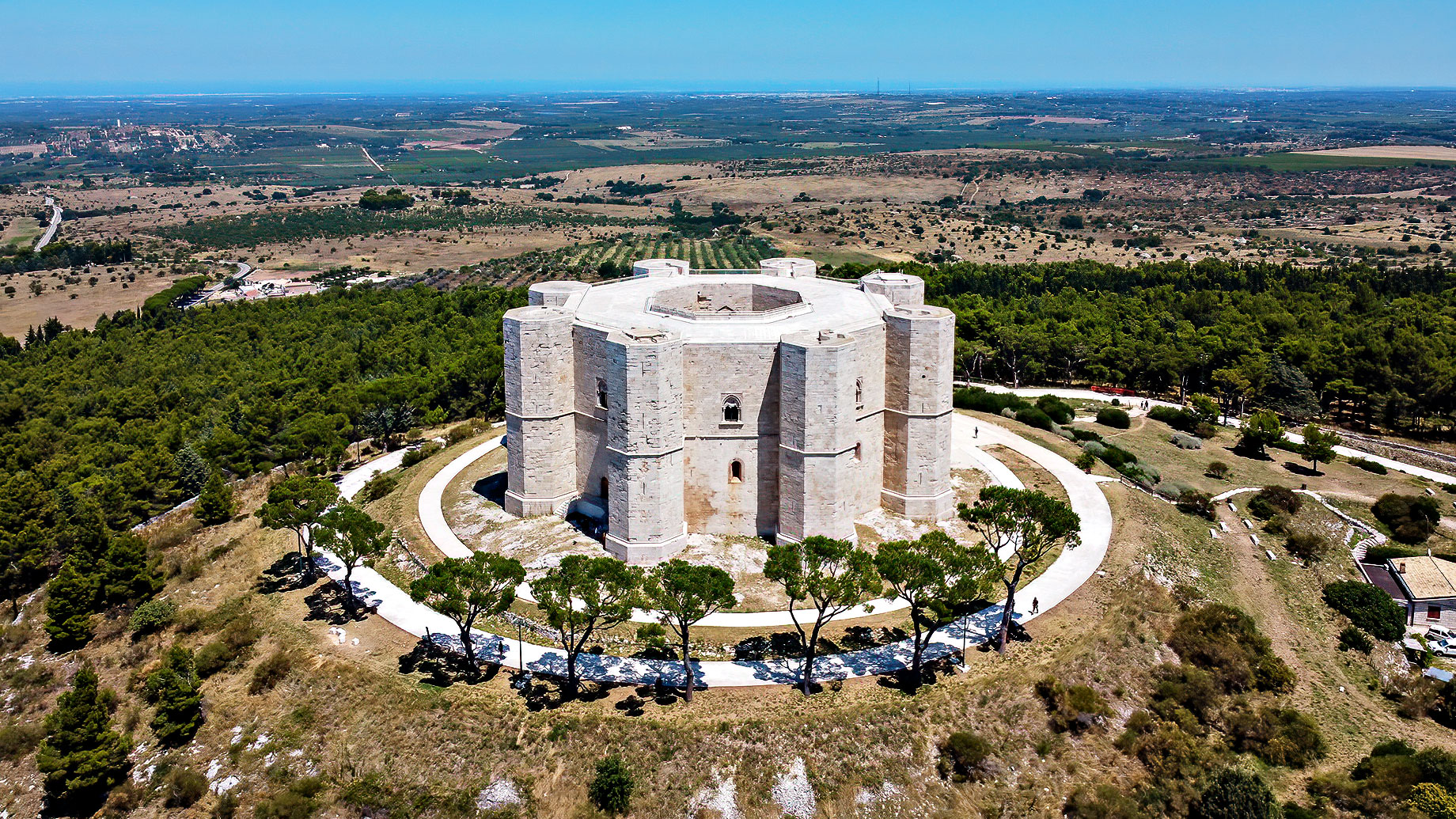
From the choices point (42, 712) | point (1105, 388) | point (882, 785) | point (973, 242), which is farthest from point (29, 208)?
point (882, 785)

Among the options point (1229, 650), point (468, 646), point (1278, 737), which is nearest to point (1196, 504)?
point (1229, 650)

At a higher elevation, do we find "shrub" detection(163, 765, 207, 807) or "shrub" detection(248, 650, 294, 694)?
"shrub" detection(248, 650, 294, 694)

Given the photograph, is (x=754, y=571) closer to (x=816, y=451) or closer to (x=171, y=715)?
(x=816, y=451)

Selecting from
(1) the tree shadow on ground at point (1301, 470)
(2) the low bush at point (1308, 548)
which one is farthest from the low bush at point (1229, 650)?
(1) the tree shadow on ground at point (1301, 470)

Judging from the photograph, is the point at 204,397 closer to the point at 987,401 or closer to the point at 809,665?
the point at 809,665

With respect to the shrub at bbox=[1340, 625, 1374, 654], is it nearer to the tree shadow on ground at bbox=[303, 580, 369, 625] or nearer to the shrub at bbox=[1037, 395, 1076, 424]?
the shrub at bbox=[1037, 395, 1076, 424]

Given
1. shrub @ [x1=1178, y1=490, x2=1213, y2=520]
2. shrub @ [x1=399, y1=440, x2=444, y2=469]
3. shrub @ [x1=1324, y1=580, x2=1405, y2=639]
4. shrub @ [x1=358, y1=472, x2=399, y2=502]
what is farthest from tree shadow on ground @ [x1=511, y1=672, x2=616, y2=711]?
shrub @ [x1=1324, y1=580, x2=1405, y2=639]

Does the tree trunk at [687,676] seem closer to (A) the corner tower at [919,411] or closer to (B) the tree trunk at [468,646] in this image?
(B) the tree trunk at [468,646]
